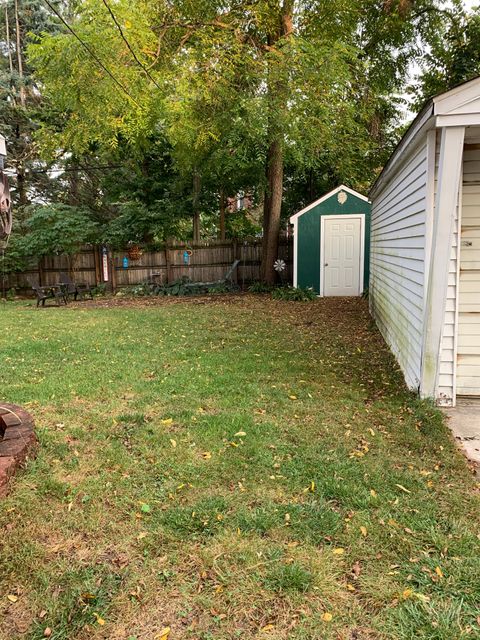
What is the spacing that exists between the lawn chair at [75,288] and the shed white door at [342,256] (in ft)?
21.9

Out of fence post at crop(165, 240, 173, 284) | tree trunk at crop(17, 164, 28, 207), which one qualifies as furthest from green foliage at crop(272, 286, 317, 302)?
tree trunk at crop(17, 164, 28, 207)

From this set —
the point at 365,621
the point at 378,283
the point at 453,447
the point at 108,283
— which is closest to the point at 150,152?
the point at 108,283

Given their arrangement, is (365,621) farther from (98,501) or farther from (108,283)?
(108,283)

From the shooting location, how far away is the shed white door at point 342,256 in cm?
1154

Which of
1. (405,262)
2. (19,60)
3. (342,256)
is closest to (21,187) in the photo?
(19,60)

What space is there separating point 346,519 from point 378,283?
19.4ft

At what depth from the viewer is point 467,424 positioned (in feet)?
11.3

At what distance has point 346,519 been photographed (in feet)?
7.45

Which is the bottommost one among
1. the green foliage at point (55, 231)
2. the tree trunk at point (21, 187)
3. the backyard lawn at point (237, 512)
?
the backyard lawn at point (237, 512)

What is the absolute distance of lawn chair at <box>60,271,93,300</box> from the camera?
39.9ft

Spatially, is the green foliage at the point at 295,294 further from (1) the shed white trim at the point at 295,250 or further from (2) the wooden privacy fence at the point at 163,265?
Answer: (2) the wooden privacy fence at the point at 163,265

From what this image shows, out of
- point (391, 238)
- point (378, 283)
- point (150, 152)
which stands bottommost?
point (378, 283)

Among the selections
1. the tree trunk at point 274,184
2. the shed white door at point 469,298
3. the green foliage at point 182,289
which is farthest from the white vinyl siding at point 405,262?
the green foliage at point 182,289

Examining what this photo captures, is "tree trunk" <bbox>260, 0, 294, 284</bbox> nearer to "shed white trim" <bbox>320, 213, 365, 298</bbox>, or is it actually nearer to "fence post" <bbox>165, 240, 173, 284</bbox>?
"shed white trim" <bbox>320, 213, 365, 298</bbox>
